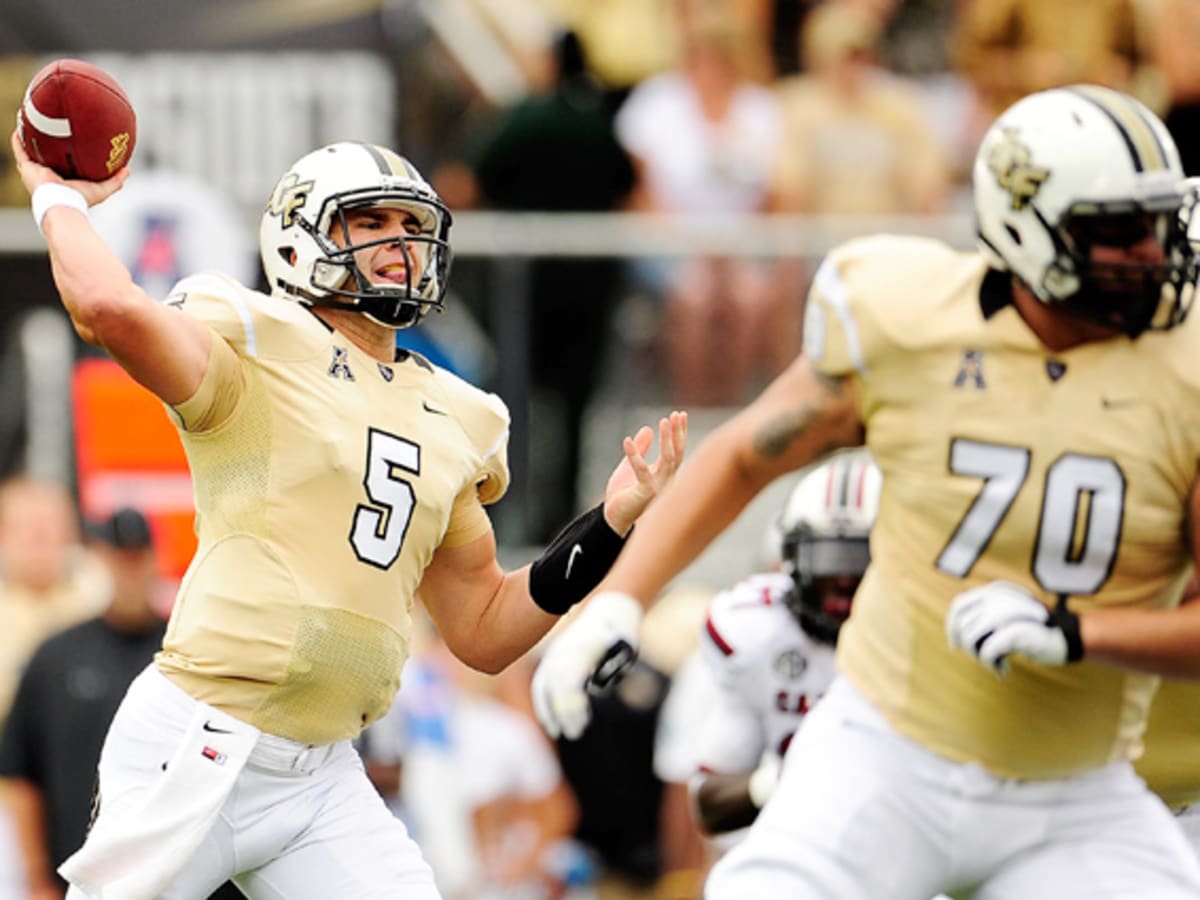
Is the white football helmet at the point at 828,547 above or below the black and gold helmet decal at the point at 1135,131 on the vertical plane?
below

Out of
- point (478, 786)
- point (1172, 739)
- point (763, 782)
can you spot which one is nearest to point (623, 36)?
point (478, 786)

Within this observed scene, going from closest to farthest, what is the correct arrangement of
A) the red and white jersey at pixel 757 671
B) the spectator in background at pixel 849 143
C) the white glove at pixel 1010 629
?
1. the white glove at pixel 1010 629
2. the red and white jersey at pixel 757 671
3. the spectator in background at pixel 849 143

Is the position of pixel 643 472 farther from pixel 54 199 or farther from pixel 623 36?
pixel 623 36

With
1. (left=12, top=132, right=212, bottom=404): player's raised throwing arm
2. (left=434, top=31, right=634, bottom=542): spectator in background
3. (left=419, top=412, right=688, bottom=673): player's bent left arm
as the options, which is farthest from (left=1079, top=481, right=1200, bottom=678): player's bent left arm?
(left=434, top=31, right=634, bottom=542): spectator in background

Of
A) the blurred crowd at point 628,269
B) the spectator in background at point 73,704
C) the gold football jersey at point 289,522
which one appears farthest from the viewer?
the blurred crowd at point 628,269

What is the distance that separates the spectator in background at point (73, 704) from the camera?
8.15 meters

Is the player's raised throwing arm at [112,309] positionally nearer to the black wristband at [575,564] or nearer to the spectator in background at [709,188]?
the black wristband at [575,564]

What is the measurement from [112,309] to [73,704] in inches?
141

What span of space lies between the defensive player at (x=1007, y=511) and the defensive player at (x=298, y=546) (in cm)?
43

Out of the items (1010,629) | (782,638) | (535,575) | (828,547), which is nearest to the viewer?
(1010,629)

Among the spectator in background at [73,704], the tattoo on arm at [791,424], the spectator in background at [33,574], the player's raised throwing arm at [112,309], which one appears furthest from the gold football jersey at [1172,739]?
the spectator in background at [33,574]

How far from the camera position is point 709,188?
1018cm

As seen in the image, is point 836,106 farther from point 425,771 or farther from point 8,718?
point 8,718

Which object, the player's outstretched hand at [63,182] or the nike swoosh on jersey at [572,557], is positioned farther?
the nike swoosh on jersey at [572,557]
